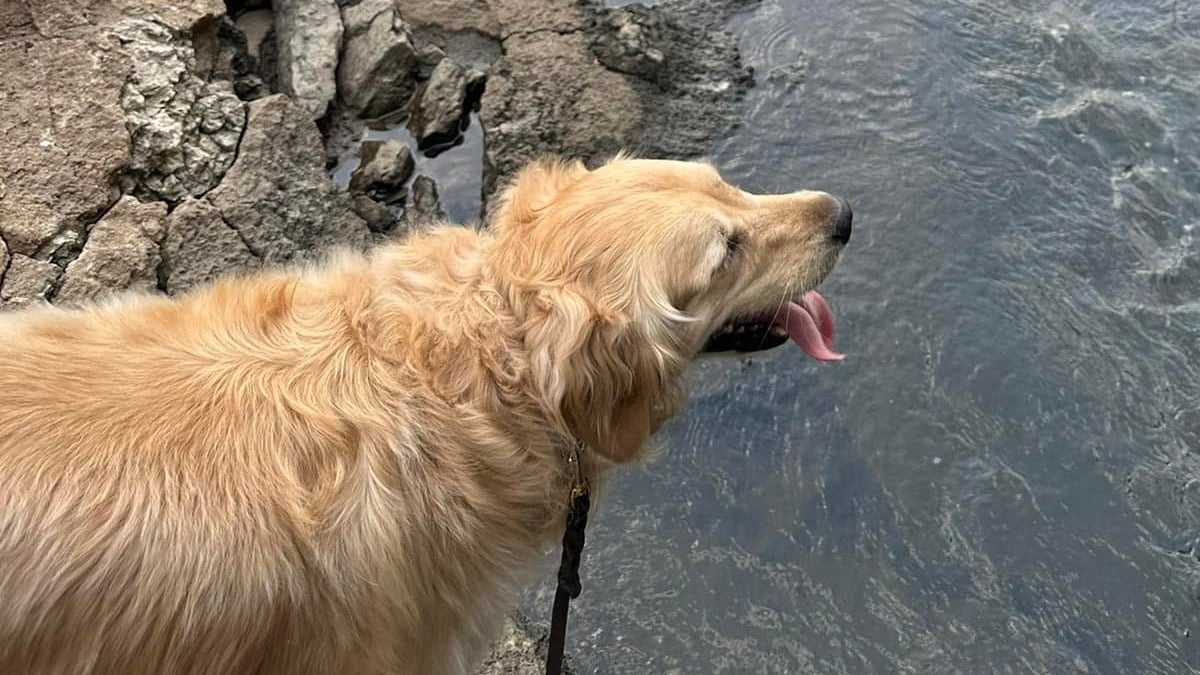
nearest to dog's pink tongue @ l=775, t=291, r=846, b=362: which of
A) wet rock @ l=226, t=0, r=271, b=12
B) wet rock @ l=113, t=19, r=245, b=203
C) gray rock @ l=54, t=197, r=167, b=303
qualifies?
gray rock @ l=54, t=197, r=167, b=303

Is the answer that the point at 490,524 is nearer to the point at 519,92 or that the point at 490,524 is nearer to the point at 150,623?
the point at 150,623

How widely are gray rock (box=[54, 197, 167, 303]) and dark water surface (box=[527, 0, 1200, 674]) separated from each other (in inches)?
82.9

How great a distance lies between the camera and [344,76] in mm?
Result: 5629

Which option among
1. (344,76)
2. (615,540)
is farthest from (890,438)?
(344,76)

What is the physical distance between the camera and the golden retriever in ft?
6.97

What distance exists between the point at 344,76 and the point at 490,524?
3.83m

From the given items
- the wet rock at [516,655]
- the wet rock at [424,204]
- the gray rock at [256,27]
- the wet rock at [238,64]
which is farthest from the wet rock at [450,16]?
the wet rock at [516,655]

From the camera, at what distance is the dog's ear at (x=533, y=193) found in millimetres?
2783

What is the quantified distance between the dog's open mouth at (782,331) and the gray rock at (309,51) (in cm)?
327

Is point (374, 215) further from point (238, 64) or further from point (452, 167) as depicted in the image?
point (238, 64)

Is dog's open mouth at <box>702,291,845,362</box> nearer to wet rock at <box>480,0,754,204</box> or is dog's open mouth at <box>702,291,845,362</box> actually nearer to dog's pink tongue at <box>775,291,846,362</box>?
dog's pink tongue at <box>775,291,846,362</box>

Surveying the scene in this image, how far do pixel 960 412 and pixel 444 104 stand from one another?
314 centimetres

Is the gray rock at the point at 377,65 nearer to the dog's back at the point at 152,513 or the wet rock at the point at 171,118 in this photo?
the wet rock at the point at 171,118

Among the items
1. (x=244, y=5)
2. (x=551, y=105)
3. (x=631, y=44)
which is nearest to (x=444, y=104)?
(x=551, y=105)
